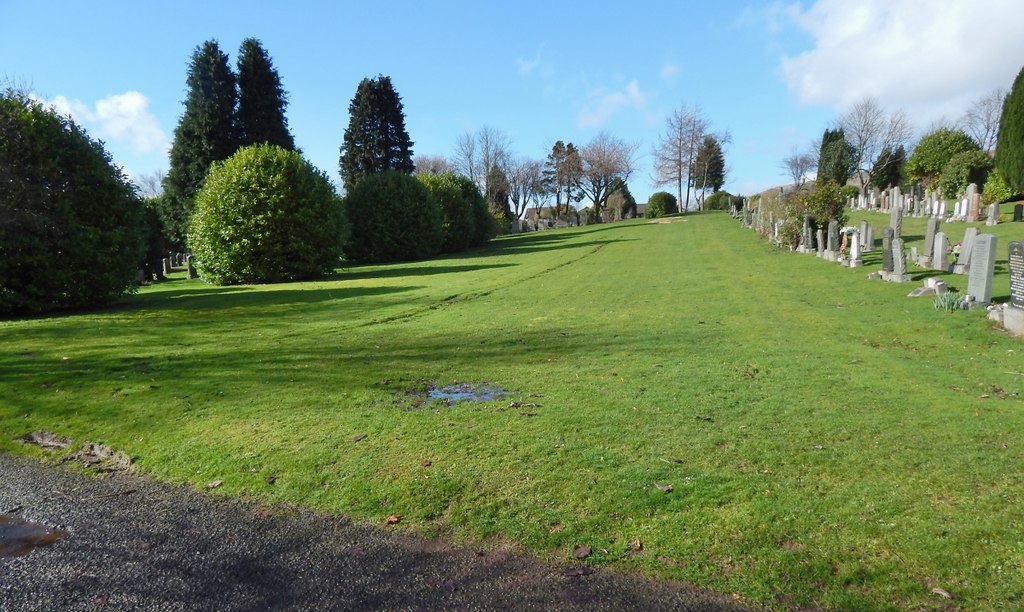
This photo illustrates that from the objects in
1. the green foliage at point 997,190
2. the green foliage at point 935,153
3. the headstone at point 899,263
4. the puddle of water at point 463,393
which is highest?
the green foliage at point 935,153

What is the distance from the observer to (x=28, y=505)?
4.72 metres

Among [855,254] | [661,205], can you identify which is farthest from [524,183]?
[855,254]

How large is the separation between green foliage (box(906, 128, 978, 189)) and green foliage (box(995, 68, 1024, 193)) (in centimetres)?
936

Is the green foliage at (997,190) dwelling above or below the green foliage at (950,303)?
above

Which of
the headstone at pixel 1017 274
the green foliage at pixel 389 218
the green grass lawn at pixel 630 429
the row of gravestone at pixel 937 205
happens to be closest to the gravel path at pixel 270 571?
the green grass lawn at pixel 630 429

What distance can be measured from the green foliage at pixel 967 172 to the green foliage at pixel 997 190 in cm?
263

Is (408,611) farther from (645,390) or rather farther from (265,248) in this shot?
(265,248)

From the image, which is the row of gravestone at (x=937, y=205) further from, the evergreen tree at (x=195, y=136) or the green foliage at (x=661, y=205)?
the evergreen tree at (x=195, y=136)

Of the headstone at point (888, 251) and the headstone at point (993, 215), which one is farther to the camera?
the headstone at point (993, 215)

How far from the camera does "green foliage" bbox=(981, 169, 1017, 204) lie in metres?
32.7

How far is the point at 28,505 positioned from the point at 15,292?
1372 centimetres

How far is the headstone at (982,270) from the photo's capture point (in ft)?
35.6

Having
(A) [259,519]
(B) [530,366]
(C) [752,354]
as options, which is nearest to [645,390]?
(B) [530,366]

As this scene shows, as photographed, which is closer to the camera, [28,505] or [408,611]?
[408,611]
